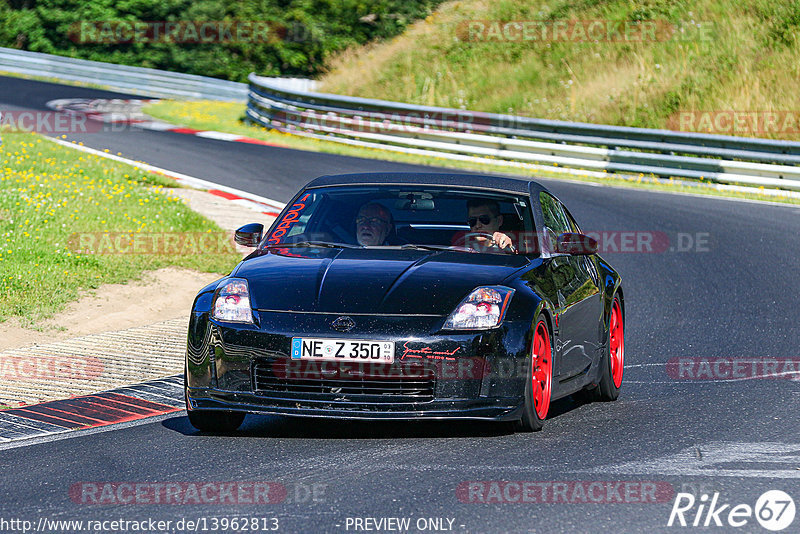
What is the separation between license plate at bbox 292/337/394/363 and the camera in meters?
6.28

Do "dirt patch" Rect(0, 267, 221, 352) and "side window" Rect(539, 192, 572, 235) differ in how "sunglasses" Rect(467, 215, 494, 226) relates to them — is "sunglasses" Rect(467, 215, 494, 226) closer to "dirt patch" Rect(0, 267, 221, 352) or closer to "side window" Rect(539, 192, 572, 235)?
"side window" Rect(539, 192, 572, 235)

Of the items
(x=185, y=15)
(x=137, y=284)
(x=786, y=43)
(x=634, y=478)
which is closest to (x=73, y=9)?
(x=185, y=15)

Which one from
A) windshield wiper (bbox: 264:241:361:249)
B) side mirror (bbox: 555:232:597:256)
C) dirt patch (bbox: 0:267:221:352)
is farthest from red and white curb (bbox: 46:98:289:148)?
side mirror (bbox: 555:232:597:256)

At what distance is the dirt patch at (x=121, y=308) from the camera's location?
394 inches

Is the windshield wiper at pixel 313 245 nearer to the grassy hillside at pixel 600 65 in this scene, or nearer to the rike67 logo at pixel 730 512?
the rike67 logo at pixel 730 512

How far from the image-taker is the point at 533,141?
23922mm

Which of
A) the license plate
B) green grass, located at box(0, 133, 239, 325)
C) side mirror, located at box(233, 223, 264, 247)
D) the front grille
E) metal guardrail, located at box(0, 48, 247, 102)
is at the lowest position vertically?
metal guardrail, located at box(0, 48, 247, 102)

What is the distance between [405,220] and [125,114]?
959 inches

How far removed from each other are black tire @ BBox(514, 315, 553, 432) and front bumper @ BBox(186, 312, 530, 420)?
2.5 inches

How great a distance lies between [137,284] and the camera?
11992 mm

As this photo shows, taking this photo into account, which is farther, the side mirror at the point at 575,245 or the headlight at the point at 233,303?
the side mirror at the point at 575,245

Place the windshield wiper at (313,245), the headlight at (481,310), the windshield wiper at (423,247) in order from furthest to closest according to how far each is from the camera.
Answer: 1. the windshield wiper at (313,245)
2. the windshield wiper at (423,247)
3. the headlight at (481,310)

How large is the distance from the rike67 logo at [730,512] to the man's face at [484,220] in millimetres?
2737

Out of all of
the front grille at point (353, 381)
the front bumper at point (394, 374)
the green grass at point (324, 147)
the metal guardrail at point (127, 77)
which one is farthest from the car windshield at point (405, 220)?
the metal guardrail at point (127, 77)
